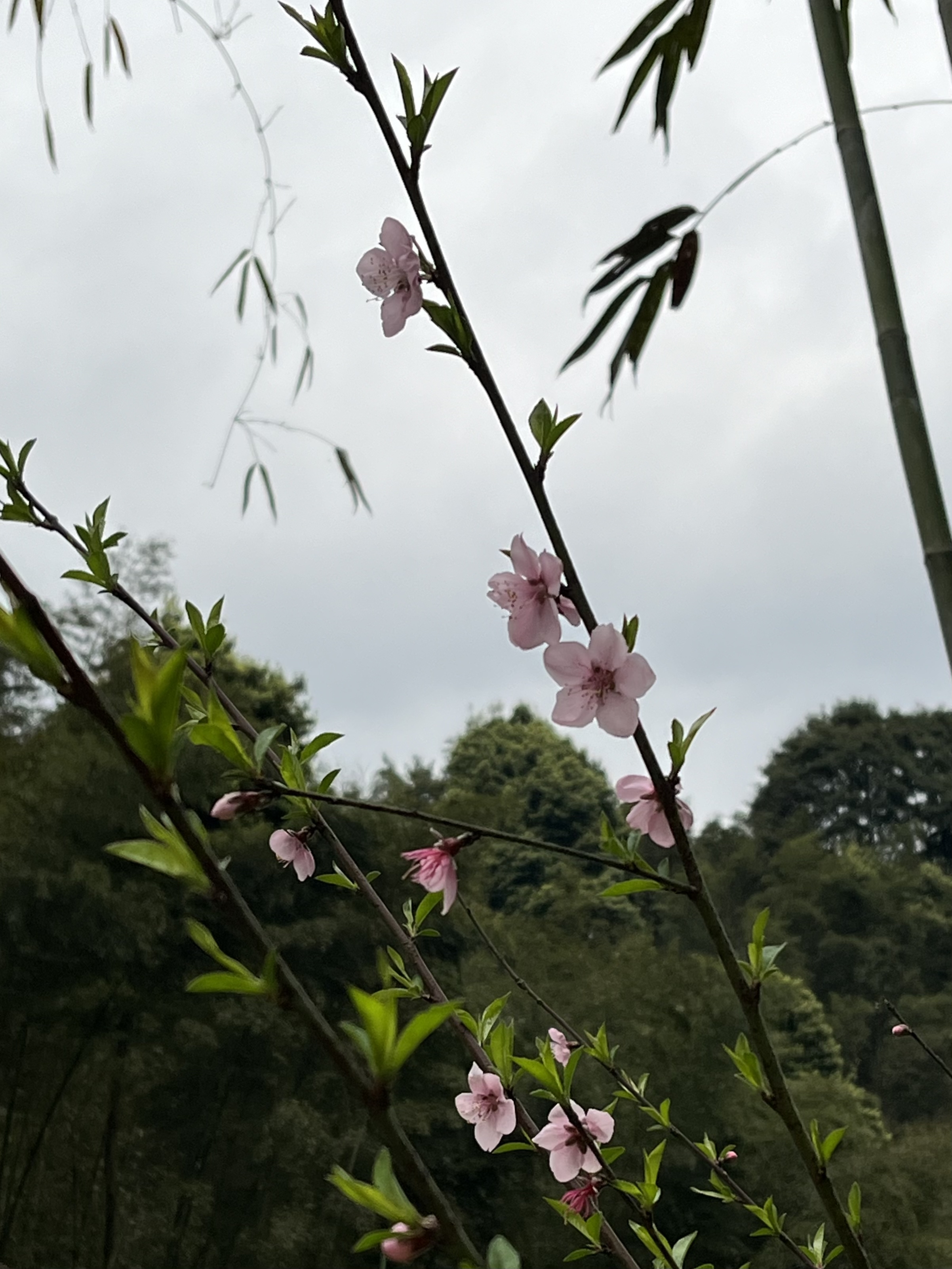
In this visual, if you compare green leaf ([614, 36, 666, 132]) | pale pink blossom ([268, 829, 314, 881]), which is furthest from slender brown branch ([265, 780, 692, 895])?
green leaf ([614, 36, 666, 132])

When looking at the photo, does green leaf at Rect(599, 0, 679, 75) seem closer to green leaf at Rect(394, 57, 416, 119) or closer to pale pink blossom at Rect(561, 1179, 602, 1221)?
green leaf at Rect(394, 57, 416, 119)

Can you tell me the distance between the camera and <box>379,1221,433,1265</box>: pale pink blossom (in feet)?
0.52

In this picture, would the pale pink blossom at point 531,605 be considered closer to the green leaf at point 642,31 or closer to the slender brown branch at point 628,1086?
the slender brown branch at point 628,1086

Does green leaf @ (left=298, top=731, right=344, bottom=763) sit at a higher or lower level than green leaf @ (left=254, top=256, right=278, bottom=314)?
lower

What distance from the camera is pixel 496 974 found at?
19.6 ft

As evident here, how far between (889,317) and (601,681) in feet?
0.80

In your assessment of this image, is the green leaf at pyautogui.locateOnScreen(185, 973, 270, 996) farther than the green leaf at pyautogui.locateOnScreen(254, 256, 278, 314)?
No

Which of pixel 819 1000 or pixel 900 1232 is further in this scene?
→ pixel 819 1000

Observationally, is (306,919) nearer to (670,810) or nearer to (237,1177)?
(237,1177)

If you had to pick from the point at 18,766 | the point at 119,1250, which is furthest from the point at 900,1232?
the point at 18,766

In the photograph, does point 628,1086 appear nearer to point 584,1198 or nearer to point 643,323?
point 584,1198

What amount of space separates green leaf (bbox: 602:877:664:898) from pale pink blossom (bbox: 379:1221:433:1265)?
9 cm

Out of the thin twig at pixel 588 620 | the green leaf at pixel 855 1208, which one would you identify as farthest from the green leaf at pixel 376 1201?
the green leaf at pixel 855 1208

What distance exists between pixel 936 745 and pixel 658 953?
6080 millimetres
